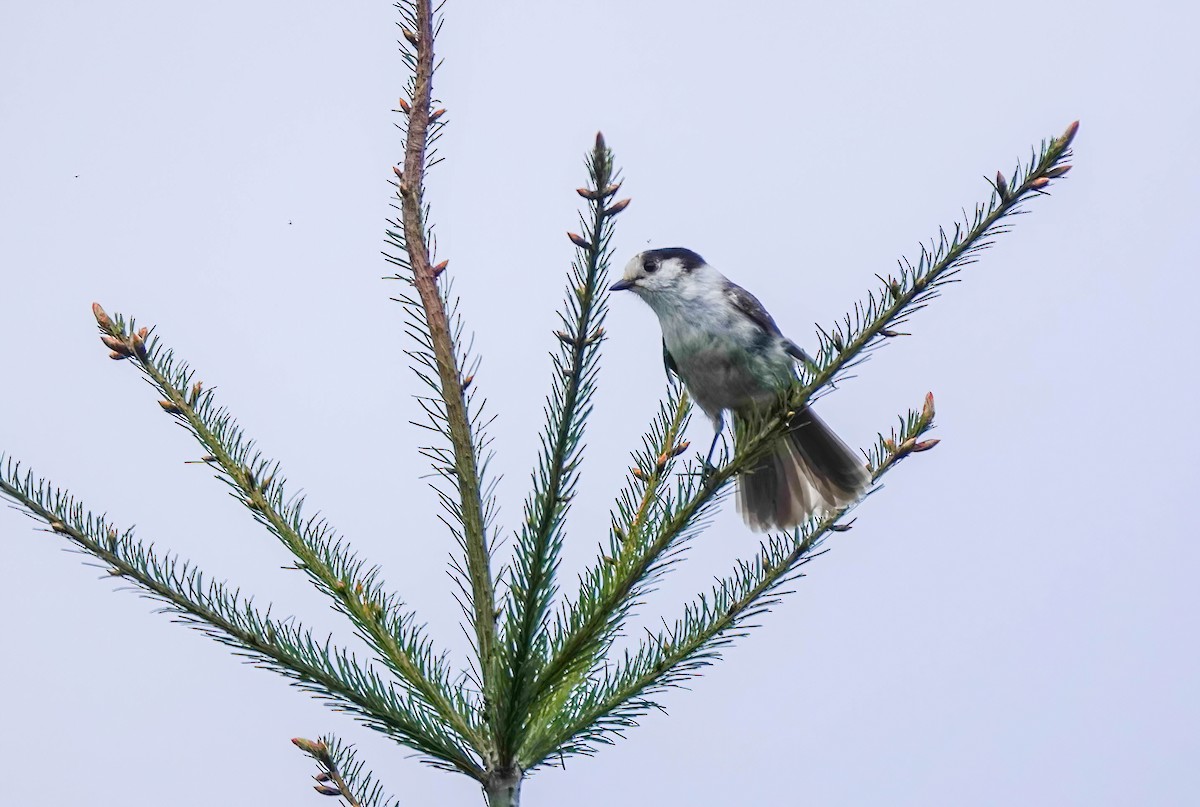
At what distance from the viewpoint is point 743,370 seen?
3.51m

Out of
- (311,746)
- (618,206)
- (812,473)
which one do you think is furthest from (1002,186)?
(812,473)

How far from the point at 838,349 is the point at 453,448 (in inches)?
28.6

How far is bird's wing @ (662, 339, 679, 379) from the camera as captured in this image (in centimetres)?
382

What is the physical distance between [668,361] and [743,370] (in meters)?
0.53

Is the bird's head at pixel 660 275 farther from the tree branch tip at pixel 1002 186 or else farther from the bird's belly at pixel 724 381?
the tree branch tip at pixel 1002 186

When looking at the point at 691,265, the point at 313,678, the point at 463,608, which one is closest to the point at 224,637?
the point at 313,678

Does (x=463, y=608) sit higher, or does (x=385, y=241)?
(x=385, y=241)

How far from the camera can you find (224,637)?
6.22ft

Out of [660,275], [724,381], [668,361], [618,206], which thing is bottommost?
[618,206]

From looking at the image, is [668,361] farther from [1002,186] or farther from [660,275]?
[1002,186]

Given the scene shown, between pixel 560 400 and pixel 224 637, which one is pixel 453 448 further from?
pixel 224 637

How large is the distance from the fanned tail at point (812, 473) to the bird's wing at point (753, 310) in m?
0.27

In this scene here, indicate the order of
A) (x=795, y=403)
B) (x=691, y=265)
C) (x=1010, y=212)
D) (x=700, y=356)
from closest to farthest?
(x=1010, y=212)
(x=795, y=403)
(x=700, y=356)
(x=691, y=265)

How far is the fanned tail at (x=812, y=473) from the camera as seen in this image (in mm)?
3410
